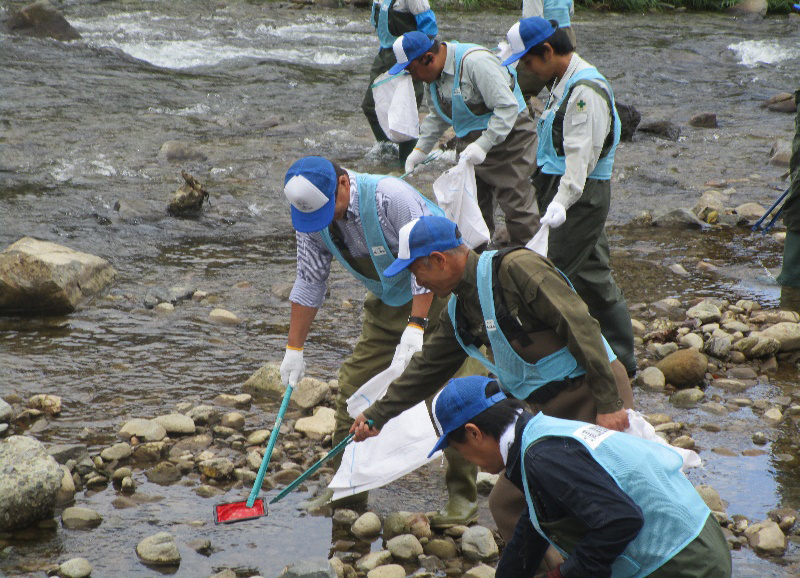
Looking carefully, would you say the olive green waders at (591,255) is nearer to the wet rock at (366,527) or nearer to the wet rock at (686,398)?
the wet rock at (686,398)

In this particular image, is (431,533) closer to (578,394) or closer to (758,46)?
(578,394)

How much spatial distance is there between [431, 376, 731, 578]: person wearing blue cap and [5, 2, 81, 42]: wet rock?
14.6 meters

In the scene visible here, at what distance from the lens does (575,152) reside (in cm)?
470

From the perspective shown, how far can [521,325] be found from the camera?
3264 mm

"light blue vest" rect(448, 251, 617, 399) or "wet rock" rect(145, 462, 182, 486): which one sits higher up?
"light blue vest" rect(448, 251, 617, 399)

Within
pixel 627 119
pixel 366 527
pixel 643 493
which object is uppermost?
pixel 643 493

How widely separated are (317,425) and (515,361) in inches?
76.6

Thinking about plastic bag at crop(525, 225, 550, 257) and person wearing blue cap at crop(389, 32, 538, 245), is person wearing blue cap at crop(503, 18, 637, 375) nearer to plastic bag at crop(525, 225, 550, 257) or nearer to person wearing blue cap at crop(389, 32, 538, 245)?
plastic bag at crop(525, 225, 550, 257)

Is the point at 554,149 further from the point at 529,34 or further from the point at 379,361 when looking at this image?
the point at 379,361

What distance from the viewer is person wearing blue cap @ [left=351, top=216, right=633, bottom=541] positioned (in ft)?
10.4

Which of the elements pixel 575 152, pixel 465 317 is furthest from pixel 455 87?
pixel 465 317

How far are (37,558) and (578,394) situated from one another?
234cm

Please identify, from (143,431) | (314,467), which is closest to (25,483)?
(143,431)

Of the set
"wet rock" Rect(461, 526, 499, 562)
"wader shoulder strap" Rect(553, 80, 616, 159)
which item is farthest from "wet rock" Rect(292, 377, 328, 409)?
"wader shoulder strap" Rect(553, 80, 616, 159)
